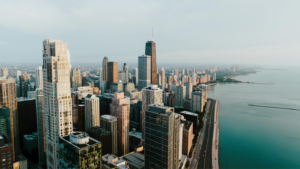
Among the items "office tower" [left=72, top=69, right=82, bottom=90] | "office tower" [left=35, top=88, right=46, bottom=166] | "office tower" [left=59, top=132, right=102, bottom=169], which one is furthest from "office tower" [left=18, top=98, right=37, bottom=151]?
"office tower" [left=72, top=69, right=82, bottom=90]

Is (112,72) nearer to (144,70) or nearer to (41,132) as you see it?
(144,70)

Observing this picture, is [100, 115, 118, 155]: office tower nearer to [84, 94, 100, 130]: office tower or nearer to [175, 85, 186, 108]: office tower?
[84, 94, 100, 130]: office tower

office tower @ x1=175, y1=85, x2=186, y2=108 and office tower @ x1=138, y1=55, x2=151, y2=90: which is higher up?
office tower @ x1=138, y1=55, x2=151, y2=90

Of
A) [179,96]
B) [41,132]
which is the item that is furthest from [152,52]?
[41,132]

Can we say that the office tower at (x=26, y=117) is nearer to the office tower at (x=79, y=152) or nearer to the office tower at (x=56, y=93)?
the office tower at (x=56, y=93)

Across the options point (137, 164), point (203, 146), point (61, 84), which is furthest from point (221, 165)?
point (61, 84)

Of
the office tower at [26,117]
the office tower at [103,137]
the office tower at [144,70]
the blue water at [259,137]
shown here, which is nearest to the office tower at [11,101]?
the office tower at [26,117]

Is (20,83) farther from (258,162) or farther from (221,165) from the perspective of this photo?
(258,162)
